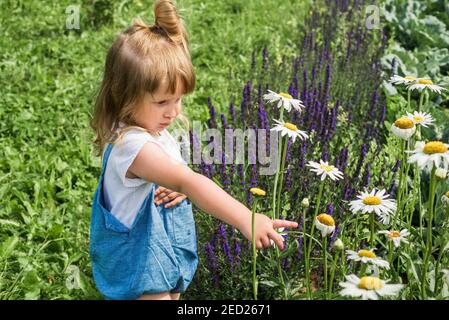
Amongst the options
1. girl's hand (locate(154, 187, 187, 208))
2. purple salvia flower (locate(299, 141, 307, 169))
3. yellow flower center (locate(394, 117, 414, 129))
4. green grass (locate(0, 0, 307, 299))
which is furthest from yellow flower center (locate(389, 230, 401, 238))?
green grass (locate(0, 0, 307, 299))

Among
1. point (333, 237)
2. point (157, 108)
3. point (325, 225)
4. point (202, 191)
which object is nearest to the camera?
point (325, 225)

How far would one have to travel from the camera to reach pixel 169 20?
2309 millimetres

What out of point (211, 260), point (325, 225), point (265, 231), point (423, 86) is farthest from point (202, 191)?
point (423, 86)

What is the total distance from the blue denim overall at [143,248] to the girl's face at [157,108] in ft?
0.49

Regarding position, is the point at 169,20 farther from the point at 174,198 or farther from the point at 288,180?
the point at 288,180

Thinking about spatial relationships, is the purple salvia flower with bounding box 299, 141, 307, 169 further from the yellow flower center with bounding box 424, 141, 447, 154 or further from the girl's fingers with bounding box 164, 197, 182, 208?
the yellow flower center with bounding box 424, 141, 447, 154

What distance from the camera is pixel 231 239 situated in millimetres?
2779

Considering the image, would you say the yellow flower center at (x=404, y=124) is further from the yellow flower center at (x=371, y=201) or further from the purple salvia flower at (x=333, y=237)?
the purple salvia flower at (x=333, y=237)

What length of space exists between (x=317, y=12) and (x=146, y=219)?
11.3 feet

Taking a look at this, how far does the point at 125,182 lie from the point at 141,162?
4.8 inches

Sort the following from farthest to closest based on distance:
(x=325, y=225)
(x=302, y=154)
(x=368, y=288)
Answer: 1. (x=302, y=154)
2. (x=325, y=225)
3. (x=368, y=288)

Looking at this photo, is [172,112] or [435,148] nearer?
[435,148]

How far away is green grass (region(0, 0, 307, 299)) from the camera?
3.12 meters

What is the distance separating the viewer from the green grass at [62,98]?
3117 millimetres
